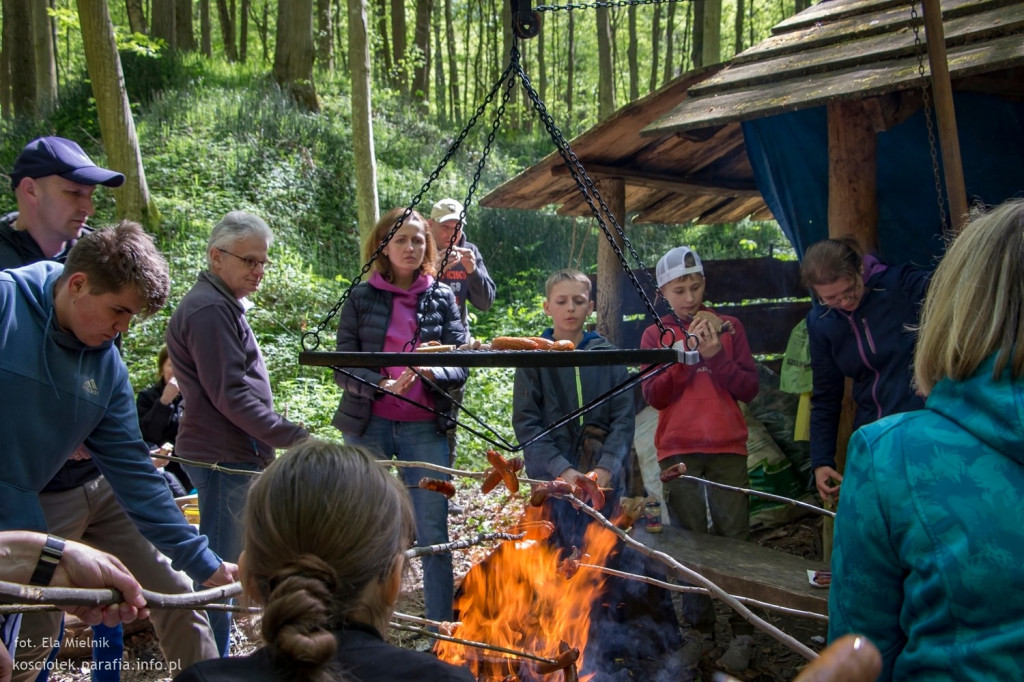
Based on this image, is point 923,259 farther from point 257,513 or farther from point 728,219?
point 257,513

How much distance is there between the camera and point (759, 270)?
8.00 meters

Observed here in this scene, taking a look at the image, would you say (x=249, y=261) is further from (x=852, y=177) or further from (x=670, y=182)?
(x=670, y=182)

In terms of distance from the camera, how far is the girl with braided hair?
147 cm

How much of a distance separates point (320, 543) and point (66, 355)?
5.98ft

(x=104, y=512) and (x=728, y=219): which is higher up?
(x=728, y=219)

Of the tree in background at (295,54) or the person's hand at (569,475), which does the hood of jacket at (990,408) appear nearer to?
the person's hand at (569,475)

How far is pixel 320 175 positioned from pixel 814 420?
12.4m

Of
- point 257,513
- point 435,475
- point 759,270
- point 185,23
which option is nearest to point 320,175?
point 185,23

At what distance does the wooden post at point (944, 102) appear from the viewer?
13.0 ft

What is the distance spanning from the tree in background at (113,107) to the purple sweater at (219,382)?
8.14 metres

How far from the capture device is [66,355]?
292 centimetres

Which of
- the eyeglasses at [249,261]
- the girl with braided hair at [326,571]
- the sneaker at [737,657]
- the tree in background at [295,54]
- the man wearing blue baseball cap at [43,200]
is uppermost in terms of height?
the tree in background at [295,54]

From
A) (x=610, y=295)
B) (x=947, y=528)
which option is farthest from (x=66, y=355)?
(x=610, y=295)

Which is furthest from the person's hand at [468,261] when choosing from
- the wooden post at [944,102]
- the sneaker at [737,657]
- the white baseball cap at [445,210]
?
the wooden post at [944,102]
